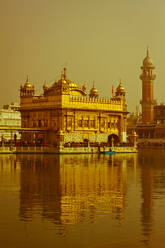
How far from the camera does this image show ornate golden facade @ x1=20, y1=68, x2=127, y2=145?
157ft

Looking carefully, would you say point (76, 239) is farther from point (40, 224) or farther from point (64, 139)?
point (64, 139)

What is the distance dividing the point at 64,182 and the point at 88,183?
88cm

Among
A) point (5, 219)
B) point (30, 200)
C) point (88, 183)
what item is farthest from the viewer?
point (88, 183)

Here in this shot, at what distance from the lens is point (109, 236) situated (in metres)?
9.52

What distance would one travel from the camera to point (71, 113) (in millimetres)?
48219

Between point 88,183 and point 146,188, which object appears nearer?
point 146,188

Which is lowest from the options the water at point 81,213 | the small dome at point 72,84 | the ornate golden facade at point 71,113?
the water at point 81,213

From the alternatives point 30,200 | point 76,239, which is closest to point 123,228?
point 76,239

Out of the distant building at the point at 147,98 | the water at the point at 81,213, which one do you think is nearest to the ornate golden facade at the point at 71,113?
the water at the point at 81,213

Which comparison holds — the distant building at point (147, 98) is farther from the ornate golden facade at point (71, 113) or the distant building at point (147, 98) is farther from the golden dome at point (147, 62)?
the ornate golden facade at point (71, 113)

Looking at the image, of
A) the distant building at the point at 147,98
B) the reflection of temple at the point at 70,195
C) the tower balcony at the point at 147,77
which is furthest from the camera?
the tower balcony at the point at 147,77

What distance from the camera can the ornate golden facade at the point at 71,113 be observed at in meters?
47.8

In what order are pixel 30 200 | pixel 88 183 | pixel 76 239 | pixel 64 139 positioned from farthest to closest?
pixel 64 139, pixel 88 183, pixel 30 200, pixel 76 239

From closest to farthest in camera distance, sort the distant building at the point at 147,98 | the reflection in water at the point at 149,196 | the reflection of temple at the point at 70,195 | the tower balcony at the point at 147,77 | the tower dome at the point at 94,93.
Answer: the reflection in water at the point at 149,196
the reflection of temple at the point at 70,195
the tower dome at the point at 94,93
the distant building at the point at 147,98
the tower balcony at the point at 147,77
